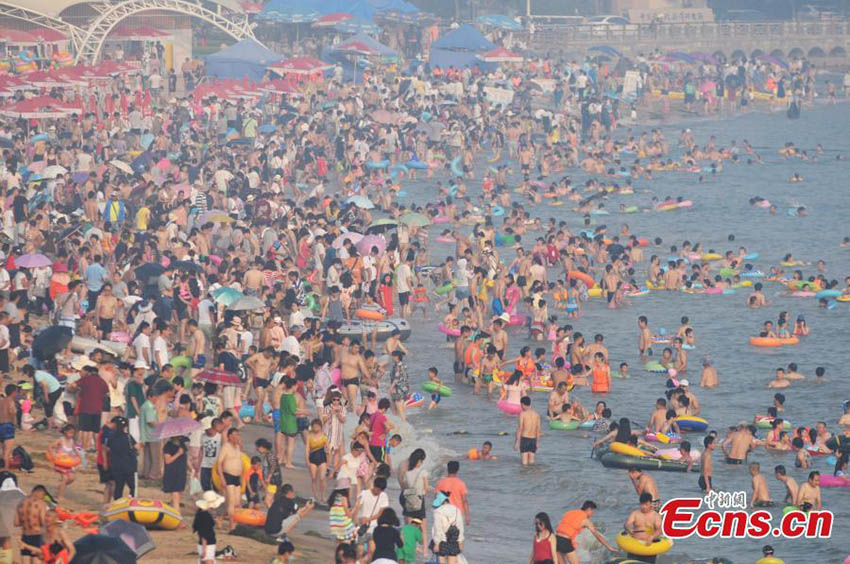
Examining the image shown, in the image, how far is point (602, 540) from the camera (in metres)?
16.1

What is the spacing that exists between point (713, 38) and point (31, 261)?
63925 millimetres

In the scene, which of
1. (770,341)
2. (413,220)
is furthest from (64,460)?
(770,341)

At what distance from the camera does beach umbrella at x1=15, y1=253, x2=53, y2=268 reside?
80.4ft

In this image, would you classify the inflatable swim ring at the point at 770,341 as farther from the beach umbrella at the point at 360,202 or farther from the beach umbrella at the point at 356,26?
the beach umbrella at the point at 356,26

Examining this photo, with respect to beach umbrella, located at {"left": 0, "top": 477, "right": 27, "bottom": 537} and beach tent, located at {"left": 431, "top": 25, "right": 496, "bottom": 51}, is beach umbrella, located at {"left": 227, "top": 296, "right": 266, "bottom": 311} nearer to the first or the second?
beach umbrella, located at {"left": 0, "top": 477, "right": 27, "bottom": 537}

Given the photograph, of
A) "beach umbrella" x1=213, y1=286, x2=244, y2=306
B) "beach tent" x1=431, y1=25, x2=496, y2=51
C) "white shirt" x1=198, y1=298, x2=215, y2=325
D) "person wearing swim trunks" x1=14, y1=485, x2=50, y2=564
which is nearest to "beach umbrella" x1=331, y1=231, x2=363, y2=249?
"beach umbrella" x1=213, y1=286, x2=244, y2=306

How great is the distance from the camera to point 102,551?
12227 millimetres

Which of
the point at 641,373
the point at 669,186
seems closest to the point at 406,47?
the point at 669,186

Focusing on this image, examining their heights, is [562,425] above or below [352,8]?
below

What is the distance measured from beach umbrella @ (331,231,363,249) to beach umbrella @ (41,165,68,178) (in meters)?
7.84

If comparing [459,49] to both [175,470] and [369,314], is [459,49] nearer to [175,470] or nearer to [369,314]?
[369,314]

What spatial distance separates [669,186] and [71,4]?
76.7ft

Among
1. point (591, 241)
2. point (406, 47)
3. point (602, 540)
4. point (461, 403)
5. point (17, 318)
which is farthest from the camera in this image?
point (406, 47)

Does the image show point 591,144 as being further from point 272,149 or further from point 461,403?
point 461,403
